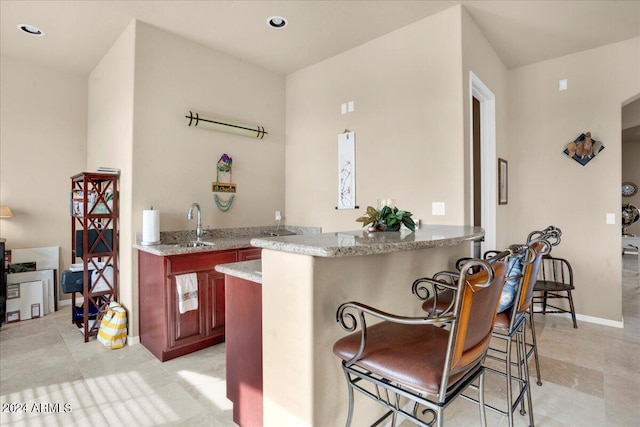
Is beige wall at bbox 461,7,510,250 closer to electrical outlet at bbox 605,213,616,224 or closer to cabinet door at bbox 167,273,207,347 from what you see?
electrical outlet at bbox 605,213,616,224

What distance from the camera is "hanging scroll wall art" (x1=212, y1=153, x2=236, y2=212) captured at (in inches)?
146

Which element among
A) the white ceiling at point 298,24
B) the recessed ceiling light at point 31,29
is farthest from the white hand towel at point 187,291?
the recessed ceiling light at point 31,29

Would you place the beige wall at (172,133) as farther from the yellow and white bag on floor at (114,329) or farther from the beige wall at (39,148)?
the beige wall at (39,148)

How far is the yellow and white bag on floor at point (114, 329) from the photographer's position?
2959mm

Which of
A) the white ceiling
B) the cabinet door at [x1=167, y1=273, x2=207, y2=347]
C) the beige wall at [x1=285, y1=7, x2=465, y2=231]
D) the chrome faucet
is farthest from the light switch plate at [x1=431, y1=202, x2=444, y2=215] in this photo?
the chrome faucet

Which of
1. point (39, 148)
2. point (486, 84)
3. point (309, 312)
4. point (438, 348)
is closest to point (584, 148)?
point (486, 84)

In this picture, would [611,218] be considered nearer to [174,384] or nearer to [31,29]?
[174,384]

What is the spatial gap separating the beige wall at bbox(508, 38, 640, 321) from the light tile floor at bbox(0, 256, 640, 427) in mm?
717

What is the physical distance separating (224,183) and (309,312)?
2753mm

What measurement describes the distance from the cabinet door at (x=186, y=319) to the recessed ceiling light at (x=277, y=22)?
95.7 inches

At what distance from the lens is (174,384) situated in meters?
2.37

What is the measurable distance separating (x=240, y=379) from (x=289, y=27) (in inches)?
121

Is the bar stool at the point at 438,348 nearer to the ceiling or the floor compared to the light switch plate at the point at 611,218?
nearer to the floor

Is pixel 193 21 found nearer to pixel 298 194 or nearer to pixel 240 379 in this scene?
pixel 298 194
